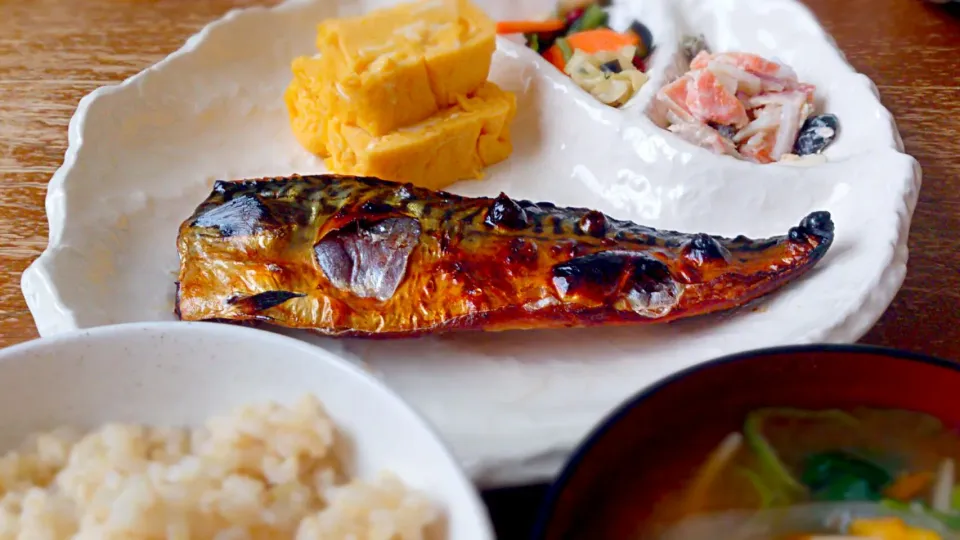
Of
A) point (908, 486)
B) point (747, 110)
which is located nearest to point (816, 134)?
point (747, 110)

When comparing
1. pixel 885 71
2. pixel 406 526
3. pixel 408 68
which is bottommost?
pixel 885 71

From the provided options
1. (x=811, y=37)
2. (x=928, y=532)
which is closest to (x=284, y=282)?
(x=928, y=532)

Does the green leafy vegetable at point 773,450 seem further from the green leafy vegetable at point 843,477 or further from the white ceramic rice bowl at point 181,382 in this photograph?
the white ceramic rice bowl at point 181,382

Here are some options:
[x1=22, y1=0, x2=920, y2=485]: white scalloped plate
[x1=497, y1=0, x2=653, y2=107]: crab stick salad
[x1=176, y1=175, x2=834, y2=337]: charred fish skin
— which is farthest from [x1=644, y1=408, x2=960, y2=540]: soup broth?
[x1=497, y1=0, x2=653, y2=107]: crab stick salad

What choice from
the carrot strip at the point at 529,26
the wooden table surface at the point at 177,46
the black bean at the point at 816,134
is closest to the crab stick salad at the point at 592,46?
the carrot strip at the point at 529,26

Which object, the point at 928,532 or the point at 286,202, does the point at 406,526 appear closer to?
the point at 928,532

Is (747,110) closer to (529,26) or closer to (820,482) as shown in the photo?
(529,26)

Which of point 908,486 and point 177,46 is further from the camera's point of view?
point 177,46
